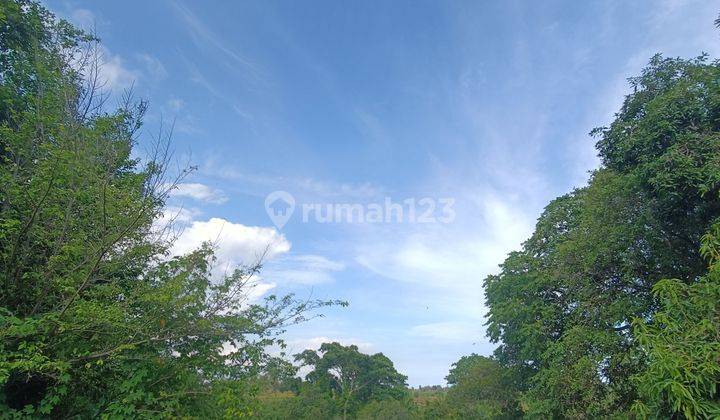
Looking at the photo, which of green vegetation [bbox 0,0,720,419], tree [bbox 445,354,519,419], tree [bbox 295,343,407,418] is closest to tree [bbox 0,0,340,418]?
green vegetation [bbox 0,0,720,419]

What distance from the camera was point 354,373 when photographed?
124 ft

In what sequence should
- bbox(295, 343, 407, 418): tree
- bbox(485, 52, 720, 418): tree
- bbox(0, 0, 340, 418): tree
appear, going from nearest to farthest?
bbox(0, 0, 340, 418): tree
bbox(485, 52, 720, 418): tree
bbox(295, 343, 407, 418): tree

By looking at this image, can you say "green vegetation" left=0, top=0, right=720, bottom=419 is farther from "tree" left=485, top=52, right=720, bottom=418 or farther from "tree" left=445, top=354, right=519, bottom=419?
"tree" left=445, top=354, right=519, bottom=419

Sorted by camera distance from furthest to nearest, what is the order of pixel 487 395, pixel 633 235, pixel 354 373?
1. pixel 354 373
2. pixel 487 395
3. pixel 633 235

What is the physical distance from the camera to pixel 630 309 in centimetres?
976

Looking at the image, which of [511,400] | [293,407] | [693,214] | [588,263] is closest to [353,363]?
[293,407]

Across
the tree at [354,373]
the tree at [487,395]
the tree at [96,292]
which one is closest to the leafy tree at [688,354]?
the tree at [96,292]

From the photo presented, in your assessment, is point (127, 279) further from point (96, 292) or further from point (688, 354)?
point (688, 354)

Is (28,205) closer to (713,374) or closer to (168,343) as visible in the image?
(168,343)

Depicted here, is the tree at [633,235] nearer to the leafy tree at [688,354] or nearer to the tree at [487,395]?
the leafy tree at [688,354]

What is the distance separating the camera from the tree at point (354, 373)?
37125 mm

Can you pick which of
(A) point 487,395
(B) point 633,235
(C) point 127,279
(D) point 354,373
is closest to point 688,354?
(B) point 633,235

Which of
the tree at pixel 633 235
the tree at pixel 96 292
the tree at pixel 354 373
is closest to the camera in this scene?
the tree at pixel 96 292

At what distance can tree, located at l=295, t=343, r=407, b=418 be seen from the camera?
37.1 m
